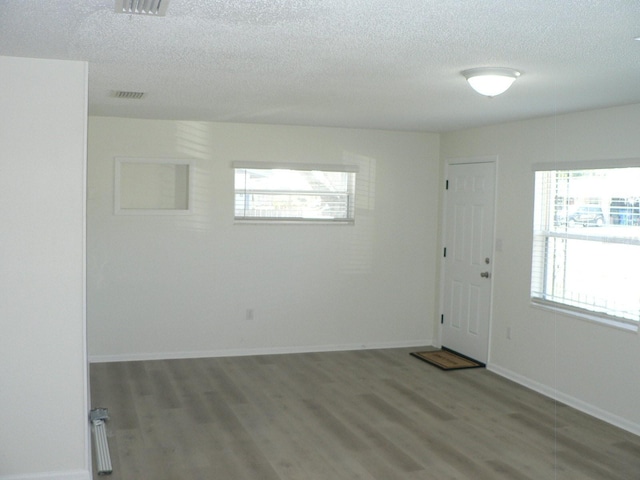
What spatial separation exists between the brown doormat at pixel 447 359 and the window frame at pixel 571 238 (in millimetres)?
1041

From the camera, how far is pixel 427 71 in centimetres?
374

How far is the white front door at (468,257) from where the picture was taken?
6520mm

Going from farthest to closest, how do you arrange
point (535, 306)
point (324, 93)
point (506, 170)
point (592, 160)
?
point (506, 170), point (535, 306), point (592, 160), point (324, 93)

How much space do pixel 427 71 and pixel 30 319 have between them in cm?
253

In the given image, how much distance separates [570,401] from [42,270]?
4015 mm

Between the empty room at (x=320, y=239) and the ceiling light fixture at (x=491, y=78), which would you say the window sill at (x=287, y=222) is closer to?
the empty room at (x=320, y=239)

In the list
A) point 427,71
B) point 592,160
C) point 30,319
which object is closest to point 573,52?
point 427,71

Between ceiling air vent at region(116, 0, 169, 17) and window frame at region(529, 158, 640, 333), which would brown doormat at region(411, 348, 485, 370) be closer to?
window frame at region(529, 158, 640, 333)

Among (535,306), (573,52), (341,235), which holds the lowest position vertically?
(535,306)

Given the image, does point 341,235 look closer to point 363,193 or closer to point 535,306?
point 363,193

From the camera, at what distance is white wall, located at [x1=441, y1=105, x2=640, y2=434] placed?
4.92 metres

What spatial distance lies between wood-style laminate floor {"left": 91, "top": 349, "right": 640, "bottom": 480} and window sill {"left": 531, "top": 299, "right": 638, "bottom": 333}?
0.72 m

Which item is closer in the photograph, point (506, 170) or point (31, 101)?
point (31, 101)

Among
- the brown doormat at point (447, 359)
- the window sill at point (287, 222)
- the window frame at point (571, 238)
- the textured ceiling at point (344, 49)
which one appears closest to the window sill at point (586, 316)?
the window frame at point (571, 238)
